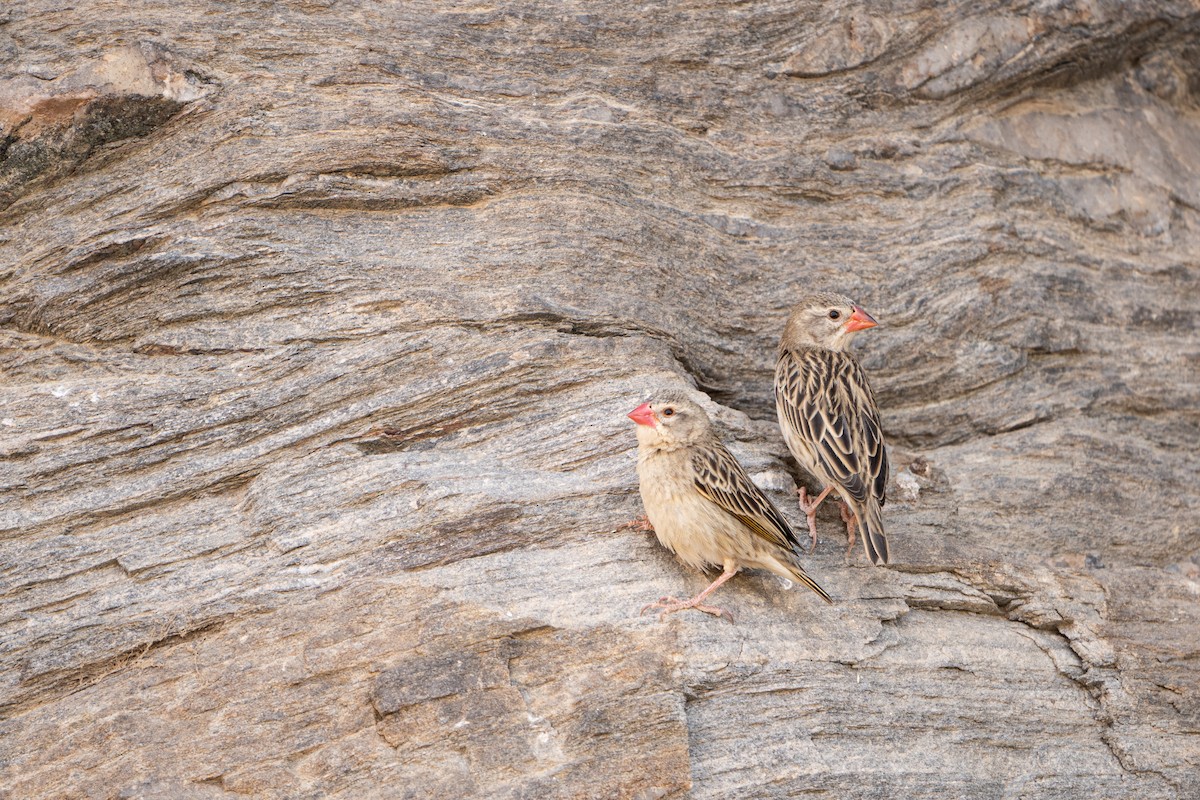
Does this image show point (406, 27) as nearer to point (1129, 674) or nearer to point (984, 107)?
point (984, 107)

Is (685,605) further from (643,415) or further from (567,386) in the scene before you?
(567,386)

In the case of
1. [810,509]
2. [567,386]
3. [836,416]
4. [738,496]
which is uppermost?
[567,386]

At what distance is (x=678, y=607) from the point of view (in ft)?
27.4

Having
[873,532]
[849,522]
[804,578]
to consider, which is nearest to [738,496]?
[804,578]

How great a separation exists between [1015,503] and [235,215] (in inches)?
270

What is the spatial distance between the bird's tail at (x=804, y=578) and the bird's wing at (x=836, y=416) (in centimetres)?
82

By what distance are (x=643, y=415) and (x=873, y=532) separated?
1891 millimetres

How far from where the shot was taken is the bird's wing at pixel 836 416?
369 inches

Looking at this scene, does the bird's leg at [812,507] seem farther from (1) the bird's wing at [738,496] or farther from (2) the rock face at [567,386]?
(1) the bird's wing at [738,496]

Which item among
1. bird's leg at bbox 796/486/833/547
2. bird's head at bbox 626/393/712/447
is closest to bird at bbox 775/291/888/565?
bird's leg at bbox 796/486/833/547

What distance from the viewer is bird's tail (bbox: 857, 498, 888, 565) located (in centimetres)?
894

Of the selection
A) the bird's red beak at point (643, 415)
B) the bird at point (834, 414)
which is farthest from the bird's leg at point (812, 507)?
the bird's red beak at point (643, 415)

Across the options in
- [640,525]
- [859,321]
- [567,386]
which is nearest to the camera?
[640,525]

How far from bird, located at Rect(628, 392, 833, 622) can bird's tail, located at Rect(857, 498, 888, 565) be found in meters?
0.47
